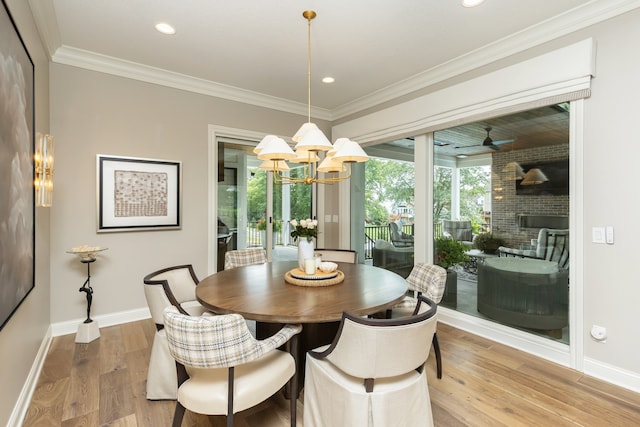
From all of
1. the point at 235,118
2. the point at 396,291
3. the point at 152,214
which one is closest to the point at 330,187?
the point at 235,118

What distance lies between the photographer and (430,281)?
8.03ft

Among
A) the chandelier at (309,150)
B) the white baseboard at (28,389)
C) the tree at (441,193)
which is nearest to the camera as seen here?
the white baseboard at (28,389)

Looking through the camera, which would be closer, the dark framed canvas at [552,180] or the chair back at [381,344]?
the chair back at [381,344]

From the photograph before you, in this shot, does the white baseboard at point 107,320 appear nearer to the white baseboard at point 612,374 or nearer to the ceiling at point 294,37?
the ceiling at point 294,37

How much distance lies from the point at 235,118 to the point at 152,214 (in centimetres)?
158

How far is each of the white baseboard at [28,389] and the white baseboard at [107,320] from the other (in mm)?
337

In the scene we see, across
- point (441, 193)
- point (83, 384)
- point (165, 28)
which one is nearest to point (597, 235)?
point (441, 193)

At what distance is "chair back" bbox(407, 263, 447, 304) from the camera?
2.34 metres

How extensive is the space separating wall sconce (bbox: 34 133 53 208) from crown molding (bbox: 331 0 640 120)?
136 inches

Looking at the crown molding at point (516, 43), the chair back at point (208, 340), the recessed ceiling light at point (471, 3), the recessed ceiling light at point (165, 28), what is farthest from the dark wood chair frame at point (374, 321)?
the recessed ceiling light at point (165, 28)

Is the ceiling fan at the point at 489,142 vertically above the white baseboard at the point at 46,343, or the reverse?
the ceiling fan at the point at 489,142

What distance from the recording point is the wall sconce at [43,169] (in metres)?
2.29

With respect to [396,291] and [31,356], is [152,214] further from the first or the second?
[396,291]

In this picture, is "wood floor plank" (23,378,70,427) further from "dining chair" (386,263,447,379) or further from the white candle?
"dining chair" (386,263,447,379)
